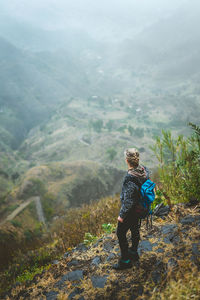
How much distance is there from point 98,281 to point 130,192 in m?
1.32

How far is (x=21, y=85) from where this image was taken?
6742 inches

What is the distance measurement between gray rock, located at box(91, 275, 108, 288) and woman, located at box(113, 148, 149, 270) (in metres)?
0.21

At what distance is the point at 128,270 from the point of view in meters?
2.73

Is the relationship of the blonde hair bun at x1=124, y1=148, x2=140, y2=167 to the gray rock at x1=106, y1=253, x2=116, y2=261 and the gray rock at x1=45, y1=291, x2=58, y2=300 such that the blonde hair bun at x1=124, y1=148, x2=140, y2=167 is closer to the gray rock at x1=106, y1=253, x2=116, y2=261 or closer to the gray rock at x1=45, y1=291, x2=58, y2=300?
the gray rock at x1=106, y1=253, x2=116, y2=261

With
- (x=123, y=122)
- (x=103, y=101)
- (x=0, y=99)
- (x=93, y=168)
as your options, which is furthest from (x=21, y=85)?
(x=93, y=168)

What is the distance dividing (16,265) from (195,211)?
4.34 m

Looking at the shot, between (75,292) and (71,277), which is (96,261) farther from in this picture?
(75,292)

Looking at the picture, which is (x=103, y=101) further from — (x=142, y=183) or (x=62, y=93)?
(x=142, y=183)

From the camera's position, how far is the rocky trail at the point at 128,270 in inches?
93.6

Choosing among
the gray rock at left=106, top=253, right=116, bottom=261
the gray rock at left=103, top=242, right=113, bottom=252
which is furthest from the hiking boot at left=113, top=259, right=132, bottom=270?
the gray rock at left=103, top=242, right=113, bottom=252

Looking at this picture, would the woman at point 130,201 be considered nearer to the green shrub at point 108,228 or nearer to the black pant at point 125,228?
the black pant at point 125,228

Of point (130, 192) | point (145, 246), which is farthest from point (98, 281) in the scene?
point (130, 192)

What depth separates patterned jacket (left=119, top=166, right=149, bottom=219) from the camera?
2609 mm

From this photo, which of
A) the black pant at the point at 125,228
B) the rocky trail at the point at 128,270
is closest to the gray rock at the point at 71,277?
the rocky trail at the point at 128,270
